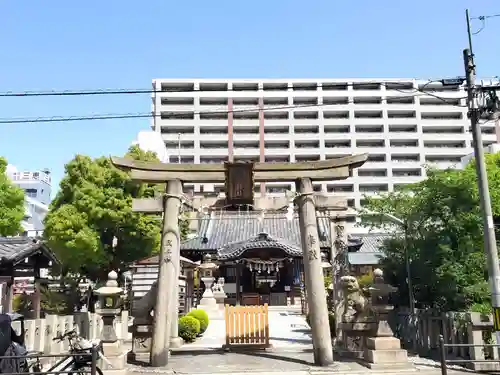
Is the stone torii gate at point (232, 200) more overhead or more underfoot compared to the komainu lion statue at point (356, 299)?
more overhead

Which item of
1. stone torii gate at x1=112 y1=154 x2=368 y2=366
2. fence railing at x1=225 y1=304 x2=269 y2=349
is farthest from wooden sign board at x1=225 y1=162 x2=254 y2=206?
fence railing at x1=225 y1=304 x2=269 y2=349

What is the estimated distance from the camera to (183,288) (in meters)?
28.0

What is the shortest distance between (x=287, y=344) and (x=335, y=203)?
6.52 m

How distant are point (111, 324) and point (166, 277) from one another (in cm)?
188

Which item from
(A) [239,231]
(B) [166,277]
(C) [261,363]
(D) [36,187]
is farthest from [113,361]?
(D) [36,187]

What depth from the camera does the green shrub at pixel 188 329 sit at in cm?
1923

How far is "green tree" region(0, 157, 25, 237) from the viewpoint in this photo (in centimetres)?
3155

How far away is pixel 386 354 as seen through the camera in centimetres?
1241

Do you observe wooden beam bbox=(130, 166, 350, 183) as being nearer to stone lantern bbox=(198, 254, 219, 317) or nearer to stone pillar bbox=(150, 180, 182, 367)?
stone pillar bbox=(150, 180, 182, 367)

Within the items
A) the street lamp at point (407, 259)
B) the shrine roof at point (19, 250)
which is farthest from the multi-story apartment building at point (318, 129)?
the shrine roof at point (19, 250)

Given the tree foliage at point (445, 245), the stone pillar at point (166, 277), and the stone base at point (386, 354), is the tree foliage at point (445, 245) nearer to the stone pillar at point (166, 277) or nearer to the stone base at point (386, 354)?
the stone base at point (386, 354)

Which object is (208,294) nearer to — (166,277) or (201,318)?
(201,318)

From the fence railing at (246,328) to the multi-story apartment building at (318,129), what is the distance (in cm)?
6765

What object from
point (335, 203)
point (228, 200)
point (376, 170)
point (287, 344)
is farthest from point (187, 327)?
point (376, 170)
